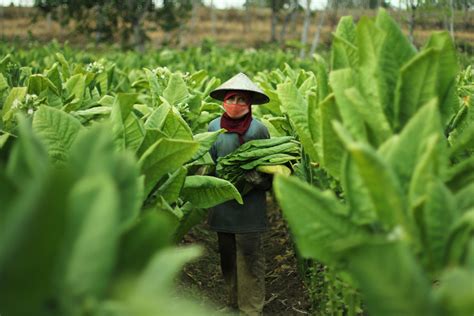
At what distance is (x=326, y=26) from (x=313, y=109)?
53.4 m

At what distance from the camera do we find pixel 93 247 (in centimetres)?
117

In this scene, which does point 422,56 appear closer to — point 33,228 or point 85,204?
point 85,204

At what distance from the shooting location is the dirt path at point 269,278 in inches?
175

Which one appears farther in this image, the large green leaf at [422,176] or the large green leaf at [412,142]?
the large green leaf at [412,142]

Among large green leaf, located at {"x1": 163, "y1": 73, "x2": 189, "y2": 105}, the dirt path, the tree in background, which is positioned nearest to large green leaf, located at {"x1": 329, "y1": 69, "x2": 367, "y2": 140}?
large green leaf, located at {"x1": 163, "y1": 73, "x2": 189, "y2": 105}

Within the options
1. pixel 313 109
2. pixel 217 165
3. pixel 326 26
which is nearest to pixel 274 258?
pixel 217 165

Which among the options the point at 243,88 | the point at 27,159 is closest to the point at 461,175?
the point at 27,159

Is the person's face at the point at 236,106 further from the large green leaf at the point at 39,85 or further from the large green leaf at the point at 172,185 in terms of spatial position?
the large green leaf at the point at 172,185

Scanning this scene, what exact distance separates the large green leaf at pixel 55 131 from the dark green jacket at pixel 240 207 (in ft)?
5.62

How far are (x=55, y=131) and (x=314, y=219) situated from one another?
3.57 ft

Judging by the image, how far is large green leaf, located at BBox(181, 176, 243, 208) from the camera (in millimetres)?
3004

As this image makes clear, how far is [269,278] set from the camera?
507 cm

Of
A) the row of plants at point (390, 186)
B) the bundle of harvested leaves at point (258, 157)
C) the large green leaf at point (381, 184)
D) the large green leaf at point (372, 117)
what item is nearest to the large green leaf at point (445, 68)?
the row of plants at point (390, 186)

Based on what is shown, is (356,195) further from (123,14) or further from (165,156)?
(123,14)
